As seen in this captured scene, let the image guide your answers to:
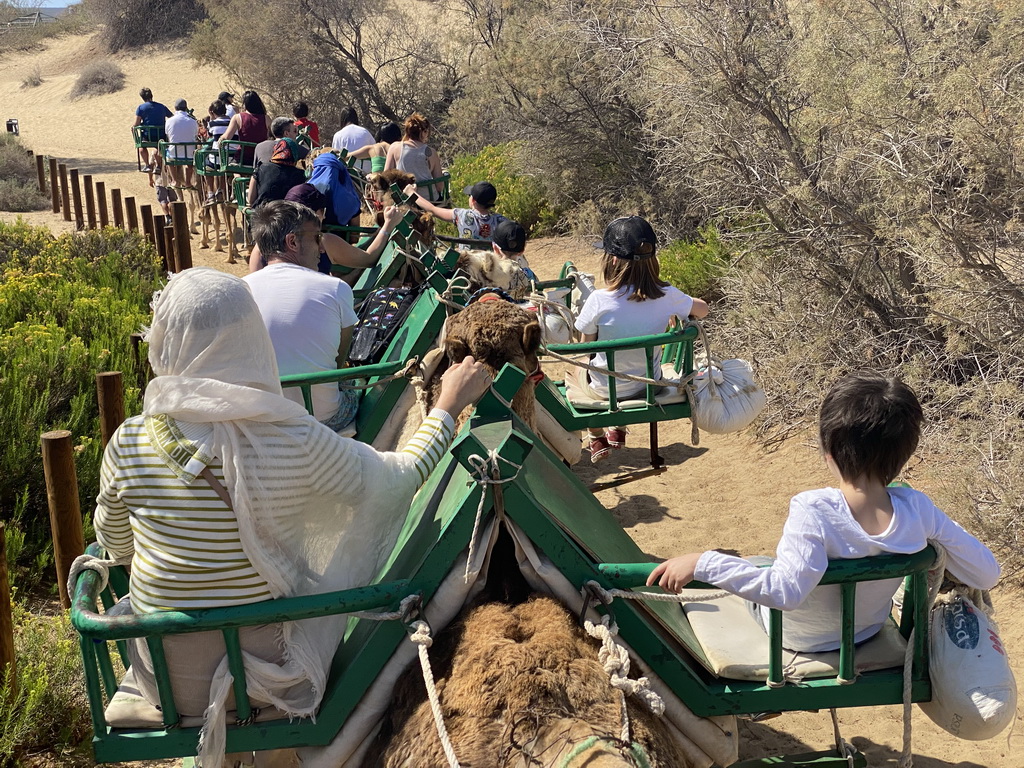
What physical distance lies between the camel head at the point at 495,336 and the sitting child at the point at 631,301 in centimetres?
150

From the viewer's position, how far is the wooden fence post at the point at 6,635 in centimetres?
364

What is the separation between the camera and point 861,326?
22.8 feet

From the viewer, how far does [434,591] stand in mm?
2250

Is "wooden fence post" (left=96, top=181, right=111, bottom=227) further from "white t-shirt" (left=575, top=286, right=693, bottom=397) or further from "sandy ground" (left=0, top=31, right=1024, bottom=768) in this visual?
"white t-shirt" (left=575, top=286, right=693, bottom=397)

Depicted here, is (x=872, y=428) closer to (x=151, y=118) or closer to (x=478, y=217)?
(x=478, y=217)

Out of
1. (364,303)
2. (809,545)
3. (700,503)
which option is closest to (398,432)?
(364,303)

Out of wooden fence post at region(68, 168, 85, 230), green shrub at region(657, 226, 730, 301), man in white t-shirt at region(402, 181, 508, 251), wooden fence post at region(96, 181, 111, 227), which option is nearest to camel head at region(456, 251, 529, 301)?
man in white t-shirt at region(402, 181, 508, 251)

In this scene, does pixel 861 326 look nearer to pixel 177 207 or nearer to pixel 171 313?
pixel 171 313

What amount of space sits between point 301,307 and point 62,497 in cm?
132

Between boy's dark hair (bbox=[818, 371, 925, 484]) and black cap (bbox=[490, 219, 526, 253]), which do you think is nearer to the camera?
boy's dark hair (bbox=[818, 371, 925, 484])

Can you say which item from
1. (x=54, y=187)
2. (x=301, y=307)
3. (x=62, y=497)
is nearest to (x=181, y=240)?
(x=62, y=497)

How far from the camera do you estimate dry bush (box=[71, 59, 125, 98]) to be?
33062 mm

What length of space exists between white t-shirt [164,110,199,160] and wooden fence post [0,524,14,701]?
37.4 feet

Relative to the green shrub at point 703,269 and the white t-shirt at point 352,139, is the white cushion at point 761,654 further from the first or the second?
the white t-shirt at point 352,139
